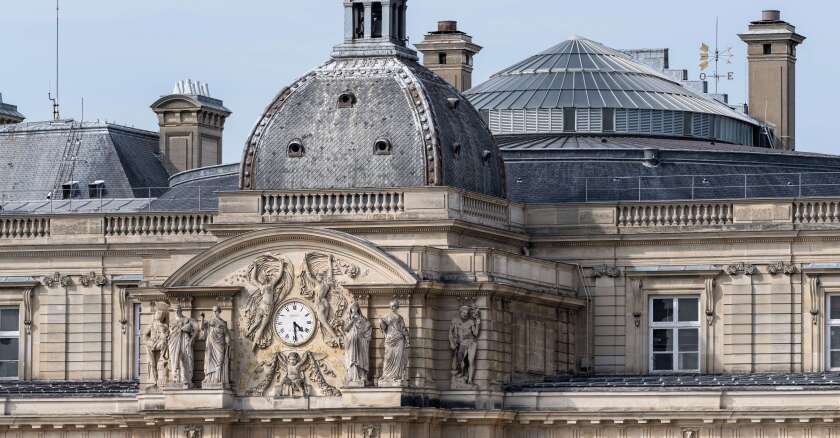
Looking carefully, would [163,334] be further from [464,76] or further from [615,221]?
[464,76]

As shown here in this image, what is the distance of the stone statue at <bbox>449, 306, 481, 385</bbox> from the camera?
8988cm

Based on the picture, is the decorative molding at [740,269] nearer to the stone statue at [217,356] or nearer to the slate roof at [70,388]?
the stone statue at [217,356]

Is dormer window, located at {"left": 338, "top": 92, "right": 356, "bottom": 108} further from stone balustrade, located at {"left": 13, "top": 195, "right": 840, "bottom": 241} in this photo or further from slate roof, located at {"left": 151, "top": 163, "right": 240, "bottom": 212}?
slate roof, located at {"left": 151, "top": 163, "right": 240, "bottom": 212}

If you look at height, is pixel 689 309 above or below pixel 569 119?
below

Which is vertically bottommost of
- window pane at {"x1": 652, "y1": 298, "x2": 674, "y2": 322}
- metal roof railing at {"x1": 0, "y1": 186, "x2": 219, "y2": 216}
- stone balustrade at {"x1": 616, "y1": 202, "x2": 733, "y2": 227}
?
window pane at {"x1": 652, "y1": 298, "x2": 674, "y2": 322}

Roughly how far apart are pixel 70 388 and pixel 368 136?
11.3m

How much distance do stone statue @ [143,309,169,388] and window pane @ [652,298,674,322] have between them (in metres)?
13.8

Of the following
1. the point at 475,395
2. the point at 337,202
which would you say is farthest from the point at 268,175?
the point at 475,395

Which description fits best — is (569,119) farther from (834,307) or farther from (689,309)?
(834,307)

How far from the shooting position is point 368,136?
9244 centimetres

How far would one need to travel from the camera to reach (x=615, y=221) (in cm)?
9581

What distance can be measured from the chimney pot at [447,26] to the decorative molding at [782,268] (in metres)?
19.8

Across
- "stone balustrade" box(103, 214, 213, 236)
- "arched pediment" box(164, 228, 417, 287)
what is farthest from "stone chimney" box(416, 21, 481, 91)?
"arched pediment" box(164, 228, 417, 287)

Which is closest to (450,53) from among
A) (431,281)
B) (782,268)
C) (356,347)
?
(782,268)
